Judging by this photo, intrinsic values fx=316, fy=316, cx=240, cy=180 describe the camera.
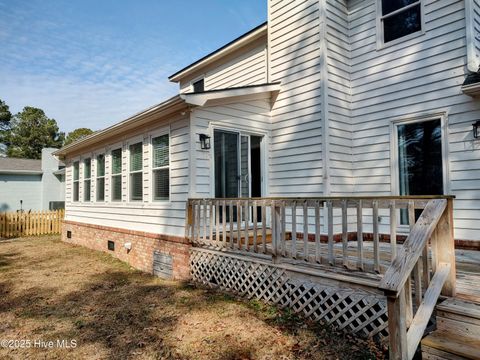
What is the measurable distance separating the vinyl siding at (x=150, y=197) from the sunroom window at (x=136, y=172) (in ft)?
0.58

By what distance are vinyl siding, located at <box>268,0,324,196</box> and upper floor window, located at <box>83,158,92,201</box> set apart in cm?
707

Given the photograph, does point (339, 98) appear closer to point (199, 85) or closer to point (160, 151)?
point (160, 151)

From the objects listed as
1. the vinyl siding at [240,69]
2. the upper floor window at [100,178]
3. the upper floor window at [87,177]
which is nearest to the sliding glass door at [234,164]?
the vinyl siding at [240,69]

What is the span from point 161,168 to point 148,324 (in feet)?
12.0

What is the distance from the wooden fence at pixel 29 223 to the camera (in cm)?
1404

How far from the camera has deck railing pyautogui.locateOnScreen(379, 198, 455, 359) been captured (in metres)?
2.40

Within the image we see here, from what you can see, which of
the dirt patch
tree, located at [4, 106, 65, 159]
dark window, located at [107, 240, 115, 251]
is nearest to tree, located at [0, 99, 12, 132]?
tree, located at [4, 106, 65, 159]

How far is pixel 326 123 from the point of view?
6.57m

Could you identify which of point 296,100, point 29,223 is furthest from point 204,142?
point 29,223

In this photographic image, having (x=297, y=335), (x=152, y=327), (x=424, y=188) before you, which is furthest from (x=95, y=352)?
(x=424, y=188)

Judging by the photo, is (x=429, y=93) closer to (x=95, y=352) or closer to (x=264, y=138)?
(x=264, y=138)

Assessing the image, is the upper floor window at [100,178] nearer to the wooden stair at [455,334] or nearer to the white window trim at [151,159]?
the white window trim at [151,159]

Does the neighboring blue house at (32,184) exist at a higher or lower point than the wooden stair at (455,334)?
higher

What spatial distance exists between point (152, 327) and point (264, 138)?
15.9ft
